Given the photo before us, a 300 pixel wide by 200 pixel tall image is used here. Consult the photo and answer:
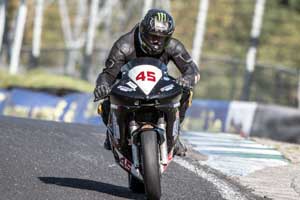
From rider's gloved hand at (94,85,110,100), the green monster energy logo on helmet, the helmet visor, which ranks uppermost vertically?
the green monster energy logo on helmet

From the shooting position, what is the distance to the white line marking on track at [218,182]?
941 centimetres

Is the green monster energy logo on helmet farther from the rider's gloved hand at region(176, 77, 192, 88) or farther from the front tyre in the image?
the front tyre

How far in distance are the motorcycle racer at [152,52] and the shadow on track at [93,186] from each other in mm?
414

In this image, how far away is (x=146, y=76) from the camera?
830 cm

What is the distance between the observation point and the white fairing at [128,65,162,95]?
825 cm

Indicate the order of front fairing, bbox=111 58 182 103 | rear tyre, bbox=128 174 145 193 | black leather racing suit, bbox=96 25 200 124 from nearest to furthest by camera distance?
front fairing, bbox=111 58 182 103 → black leather racing suit, bbox=96 25 200 124 → rear tyre, bbox=128 174 145 193

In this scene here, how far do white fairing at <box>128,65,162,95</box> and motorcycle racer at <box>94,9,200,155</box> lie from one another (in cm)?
26

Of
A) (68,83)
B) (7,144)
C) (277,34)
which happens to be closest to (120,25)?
(277,34)

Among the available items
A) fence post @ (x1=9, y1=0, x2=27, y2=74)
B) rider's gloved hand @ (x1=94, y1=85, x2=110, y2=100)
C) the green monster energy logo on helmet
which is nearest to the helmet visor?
the green monster energy logo on helmet

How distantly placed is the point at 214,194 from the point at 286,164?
3.00 m

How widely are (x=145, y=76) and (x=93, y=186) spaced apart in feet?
4.87

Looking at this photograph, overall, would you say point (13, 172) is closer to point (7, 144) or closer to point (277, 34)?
point (7, 144)

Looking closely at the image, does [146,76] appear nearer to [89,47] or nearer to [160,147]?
[160,147]

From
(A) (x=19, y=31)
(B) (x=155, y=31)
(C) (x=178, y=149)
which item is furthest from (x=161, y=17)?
(A) (x=19, y=31)
